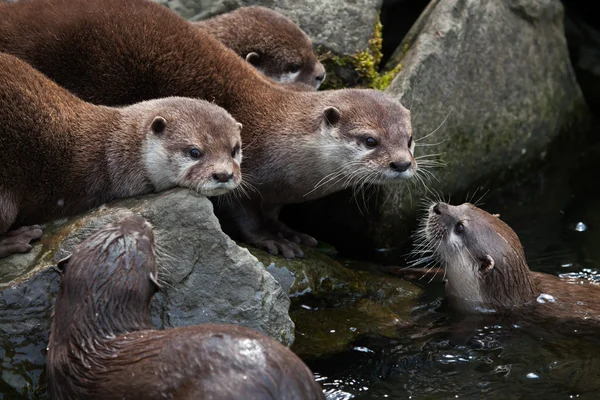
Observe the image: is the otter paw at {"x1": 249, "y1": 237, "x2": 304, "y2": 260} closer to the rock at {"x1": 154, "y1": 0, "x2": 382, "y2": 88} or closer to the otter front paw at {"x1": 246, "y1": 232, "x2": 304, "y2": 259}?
the otter front paw at {"x1": 246, "y1": 232, "x2": 304, "y2": 259}

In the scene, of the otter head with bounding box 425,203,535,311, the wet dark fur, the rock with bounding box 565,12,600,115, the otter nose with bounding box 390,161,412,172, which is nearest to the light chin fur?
the wet dark fur

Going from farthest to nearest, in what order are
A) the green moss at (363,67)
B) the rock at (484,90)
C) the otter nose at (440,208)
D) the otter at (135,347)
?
1. the green moss at (363,67)
2. the rock at (484,90)
3. the otter nose at (440,208)
4. the otter at (135,347)

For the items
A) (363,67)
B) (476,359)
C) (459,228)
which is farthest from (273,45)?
(476,359)

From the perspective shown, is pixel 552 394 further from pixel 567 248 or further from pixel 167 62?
pixel 167 62

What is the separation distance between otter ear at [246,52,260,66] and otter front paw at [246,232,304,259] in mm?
1372

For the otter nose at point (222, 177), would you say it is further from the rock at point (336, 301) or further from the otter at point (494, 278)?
the otter at point (494, 278)

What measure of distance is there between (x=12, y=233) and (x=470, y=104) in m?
3.59

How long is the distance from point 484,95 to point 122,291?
394cm

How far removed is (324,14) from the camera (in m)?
7.19

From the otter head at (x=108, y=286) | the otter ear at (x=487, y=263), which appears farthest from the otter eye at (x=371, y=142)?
the otter head at (x=108, y=286)

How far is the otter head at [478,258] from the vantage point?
5781 millimetres

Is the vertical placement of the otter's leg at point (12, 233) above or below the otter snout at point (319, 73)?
below

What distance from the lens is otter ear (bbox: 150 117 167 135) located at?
5.18m

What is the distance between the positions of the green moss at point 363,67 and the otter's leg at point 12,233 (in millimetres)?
2773
